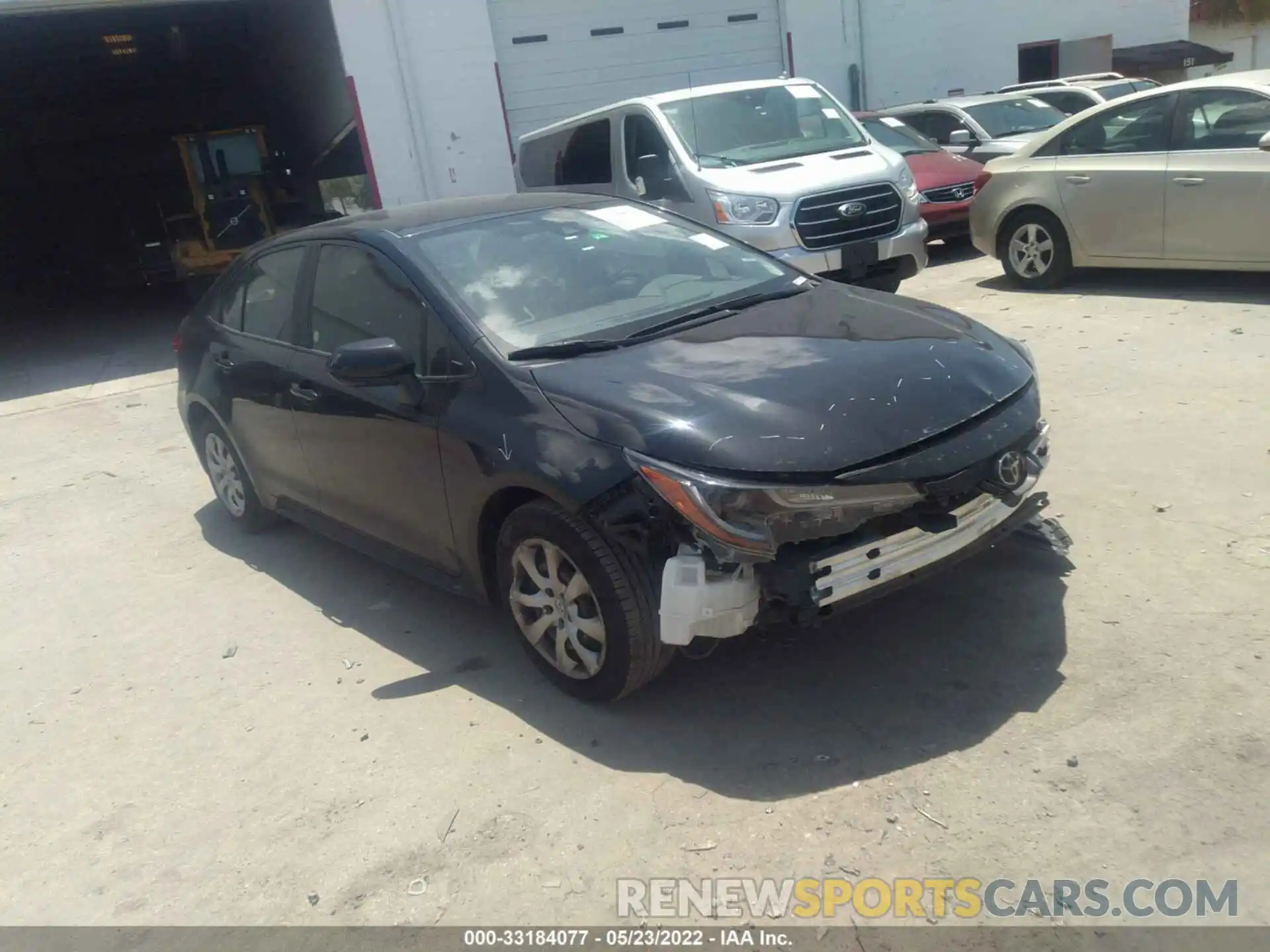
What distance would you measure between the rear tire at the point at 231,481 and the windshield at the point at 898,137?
851 centimetres

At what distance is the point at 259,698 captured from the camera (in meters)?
4.12

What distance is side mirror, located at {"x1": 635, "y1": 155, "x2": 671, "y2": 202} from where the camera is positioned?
360 inches

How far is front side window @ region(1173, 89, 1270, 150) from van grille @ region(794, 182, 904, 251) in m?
2.07

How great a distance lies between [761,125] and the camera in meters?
9.48

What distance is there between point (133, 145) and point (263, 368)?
24.6m

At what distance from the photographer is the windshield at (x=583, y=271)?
3.96 m

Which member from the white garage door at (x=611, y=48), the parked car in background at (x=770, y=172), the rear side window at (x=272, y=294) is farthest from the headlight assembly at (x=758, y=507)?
the white garage door at (x=611, y=48)

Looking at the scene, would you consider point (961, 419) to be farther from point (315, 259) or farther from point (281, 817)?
point (315, 259)

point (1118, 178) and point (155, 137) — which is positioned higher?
point (155, 137)

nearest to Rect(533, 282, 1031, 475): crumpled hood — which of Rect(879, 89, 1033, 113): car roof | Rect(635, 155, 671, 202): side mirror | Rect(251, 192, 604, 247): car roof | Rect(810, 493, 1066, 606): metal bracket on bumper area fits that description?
Rect(810, 493, 1066, 606): metal bracket on bumper area

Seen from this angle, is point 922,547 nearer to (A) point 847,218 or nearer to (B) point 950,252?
(A) point 847,218

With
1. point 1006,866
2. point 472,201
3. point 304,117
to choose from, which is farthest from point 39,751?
point 304,117

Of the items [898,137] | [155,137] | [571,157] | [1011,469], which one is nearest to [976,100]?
[898,137]

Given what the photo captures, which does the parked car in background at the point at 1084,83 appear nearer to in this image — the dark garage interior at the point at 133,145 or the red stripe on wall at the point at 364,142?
the red stripe on wall at the point at 364,142
